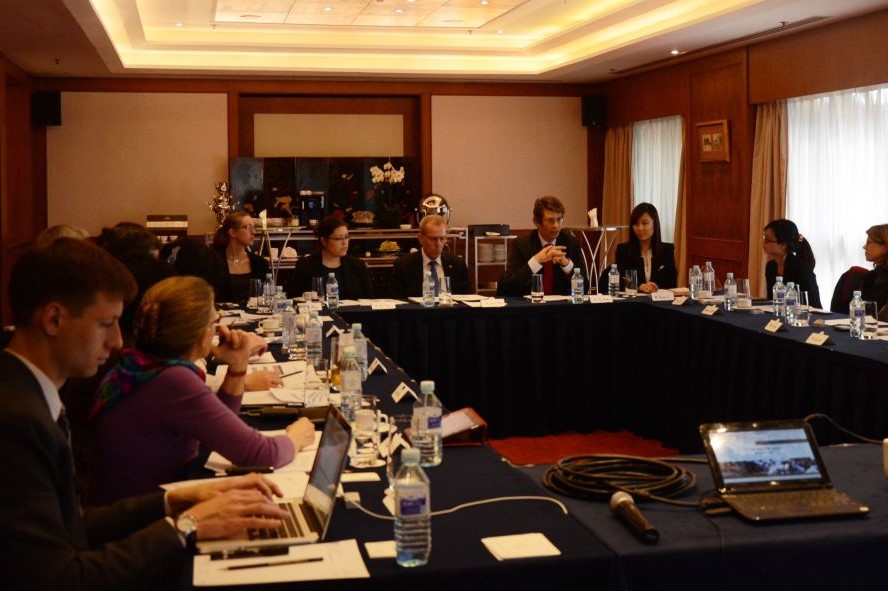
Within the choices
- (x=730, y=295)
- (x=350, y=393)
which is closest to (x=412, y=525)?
(x=350, y=393)

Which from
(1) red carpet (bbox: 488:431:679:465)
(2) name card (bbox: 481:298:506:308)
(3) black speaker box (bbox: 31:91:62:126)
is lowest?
(1) red carpet (bbox: 488:431:679:465)

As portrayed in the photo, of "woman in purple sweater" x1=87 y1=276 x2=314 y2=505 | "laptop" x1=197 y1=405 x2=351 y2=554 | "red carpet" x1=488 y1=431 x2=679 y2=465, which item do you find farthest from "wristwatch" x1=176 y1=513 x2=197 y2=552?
"red carpet" x1=488 y1=431 x2=679 y2=465

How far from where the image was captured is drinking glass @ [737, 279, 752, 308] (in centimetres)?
604

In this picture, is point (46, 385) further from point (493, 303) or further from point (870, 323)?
point (493, 303)

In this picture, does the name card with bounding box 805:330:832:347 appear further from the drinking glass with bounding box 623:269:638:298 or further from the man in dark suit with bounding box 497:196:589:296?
the man in dark suit with bounding box 497:196:589:296

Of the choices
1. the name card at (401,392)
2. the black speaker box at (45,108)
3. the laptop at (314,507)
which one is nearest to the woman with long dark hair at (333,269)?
the name card at (401,392)

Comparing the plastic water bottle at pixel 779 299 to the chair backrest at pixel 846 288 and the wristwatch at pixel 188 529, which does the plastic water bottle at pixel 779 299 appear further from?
the wristwatch at pixel 188 529

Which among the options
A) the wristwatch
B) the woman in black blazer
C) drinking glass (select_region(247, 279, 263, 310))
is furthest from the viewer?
the woman in black blazer

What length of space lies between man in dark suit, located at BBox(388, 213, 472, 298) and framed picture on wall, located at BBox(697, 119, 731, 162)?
4.00m

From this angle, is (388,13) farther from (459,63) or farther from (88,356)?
(88,356)

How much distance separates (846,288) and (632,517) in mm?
4883

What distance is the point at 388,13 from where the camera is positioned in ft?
32.8

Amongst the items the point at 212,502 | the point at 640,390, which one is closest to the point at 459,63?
the point at 640,390

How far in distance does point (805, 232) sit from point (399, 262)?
406cm
